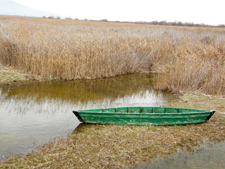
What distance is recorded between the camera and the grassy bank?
5.21 meters

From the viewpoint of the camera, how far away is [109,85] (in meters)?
12.6

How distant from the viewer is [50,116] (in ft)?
26.7

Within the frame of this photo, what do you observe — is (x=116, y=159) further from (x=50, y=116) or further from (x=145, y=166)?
(x=50, y=116)

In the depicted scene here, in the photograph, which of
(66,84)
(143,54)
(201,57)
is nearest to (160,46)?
(143,54)

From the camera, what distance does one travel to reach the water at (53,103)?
21.7 ft

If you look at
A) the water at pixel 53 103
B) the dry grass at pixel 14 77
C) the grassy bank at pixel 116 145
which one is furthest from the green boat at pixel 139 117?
the dry grass at pixel 14 77

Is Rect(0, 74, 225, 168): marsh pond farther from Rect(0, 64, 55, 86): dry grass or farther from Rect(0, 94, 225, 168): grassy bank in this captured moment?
Rect(0, 64, 55, 86): dry grass

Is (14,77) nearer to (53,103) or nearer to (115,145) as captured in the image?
(53,103)

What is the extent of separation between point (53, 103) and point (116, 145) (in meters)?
4.27

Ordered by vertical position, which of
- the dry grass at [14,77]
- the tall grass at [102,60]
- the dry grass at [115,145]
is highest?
the tall grass at [102,60]

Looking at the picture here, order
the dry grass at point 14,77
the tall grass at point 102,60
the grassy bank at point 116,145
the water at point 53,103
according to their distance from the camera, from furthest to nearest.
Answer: the dry grass at point 14,77 → the tall grass at point 102,60 → the water at point 53,103 → the grassy bank at point 116,145

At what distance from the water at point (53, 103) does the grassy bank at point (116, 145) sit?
57 centimetres

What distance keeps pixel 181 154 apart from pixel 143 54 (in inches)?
439

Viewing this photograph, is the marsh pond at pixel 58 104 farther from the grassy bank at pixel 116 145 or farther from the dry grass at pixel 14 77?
the dry grass at pixel 14 77
